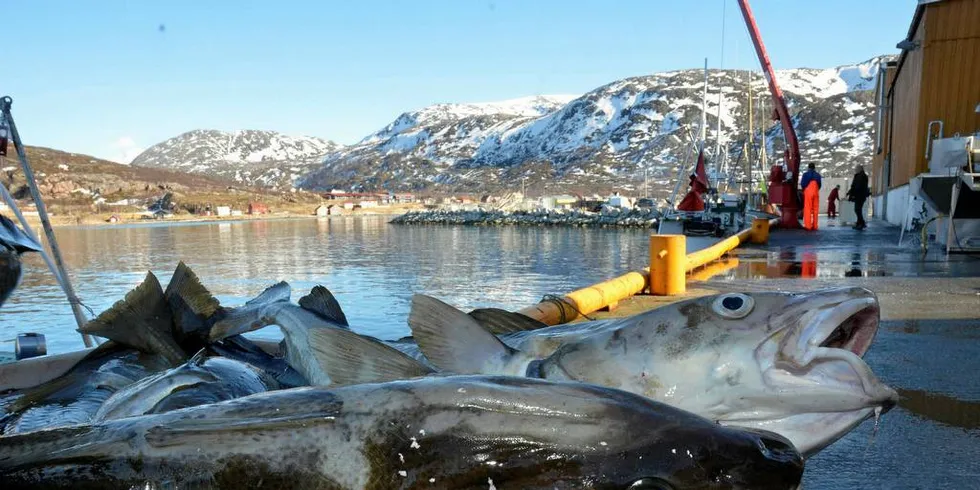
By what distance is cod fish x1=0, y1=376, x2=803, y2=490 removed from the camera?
1.64m

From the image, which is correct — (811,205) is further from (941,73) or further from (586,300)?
(586,300)

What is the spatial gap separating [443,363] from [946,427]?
10.4ft

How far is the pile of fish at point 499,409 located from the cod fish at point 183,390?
0.04ft

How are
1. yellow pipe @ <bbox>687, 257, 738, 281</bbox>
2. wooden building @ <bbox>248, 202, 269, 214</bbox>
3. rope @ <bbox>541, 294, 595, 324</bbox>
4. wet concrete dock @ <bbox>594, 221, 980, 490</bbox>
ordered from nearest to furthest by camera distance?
wet concrete dock @ <bbox>594, 221, 980, 490</bbox>, rope @ <bbox>541, 294, 595, 324</bbox>, yellow pipe @ <bbox>687, 257, 738, 281</bbox>, wooden building @ <bbox>248, 202, 269, 214</bbox>

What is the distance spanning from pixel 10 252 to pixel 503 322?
181 inches

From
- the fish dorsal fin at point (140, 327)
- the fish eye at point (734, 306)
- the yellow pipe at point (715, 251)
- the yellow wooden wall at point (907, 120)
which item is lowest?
the yellow pipe at point (715, 251)

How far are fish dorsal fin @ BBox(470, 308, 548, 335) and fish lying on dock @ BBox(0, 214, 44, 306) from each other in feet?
14.5

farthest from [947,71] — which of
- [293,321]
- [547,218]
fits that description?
[547,218]

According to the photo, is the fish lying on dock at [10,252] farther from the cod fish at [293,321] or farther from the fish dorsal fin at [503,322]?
the fish dorsal fin at [503,322]

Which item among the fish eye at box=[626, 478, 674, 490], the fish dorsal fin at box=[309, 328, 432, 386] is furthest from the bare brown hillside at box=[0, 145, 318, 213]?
the fish eye at box=[626, 478, 674, 490]

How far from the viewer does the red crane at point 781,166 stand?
25203 millimetres

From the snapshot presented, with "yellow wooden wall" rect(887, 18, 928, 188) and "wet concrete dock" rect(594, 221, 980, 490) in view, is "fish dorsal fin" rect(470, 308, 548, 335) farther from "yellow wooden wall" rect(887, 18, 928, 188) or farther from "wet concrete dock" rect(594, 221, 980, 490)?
"yellow wooden wall" rect(887, 18, 928, 188)

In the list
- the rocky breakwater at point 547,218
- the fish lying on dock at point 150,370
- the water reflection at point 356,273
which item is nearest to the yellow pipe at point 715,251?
the water reflection at point 356,273

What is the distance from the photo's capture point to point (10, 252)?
19.8 feet
